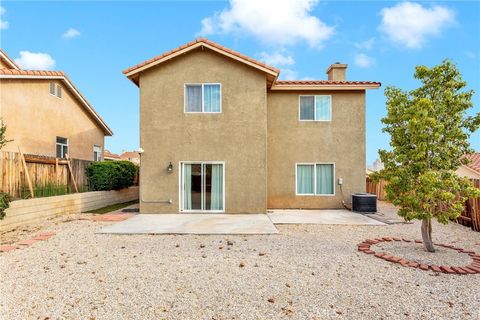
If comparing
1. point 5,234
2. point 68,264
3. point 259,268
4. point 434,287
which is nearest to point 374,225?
point 434,287

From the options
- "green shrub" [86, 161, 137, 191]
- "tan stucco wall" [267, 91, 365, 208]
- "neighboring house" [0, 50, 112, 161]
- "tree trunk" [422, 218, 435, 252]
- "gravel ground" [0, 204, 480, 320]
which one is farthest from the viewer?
"green shrub" [86, 161, 137, 191]

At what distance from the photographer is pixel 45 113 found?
17469 millimetres

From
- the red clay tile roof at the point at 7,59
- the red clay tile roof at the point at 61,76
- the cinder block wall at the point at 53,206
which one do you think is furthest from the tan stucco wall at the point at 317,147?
the red clay tile roof at the point at 7,59

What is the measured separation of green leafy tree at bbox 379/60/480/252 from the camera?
23.6 feet

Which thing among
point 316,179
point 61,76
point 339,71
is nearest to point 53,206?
point 61,76

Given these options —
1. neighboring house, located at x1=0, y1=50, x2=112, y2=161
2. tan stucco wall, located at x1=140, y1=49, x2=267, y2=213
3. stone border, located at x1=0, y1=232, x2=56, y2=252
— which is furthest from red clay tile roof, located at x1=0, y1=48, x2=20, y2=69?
stone border, located at x1=0, y1=232, x2=56, y2=252

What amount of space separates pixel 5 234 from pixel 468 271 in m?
13.3

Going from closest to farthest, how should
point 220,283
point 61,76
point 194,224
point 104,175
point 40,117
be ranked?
point 220,283 → point 194,224 → point 104,175 → point 40,117 → point 61,76

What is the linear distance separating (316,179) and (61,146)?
16.5 meters

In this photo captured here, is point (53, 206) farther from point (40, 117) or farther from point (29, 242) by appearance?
point (40, 117)

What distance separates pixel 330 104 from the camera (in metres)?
15.4

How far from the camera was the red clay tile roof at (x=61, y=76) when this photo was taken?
50.1ft

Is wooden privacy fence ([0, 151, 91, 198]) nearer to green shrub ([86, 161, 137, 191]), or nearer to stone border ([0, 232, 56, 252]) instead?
green shrub ([86, 161, 137, 191])

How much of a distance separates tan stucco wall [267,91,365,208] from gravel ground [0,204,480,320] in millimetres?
6588
